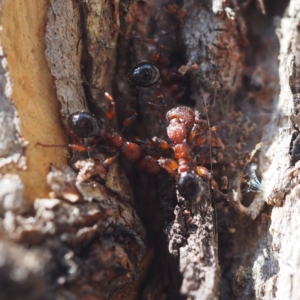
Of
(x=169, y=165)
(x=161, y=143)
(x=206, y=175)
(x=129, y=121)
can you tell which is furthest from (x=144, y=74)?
(x=206, y=175)

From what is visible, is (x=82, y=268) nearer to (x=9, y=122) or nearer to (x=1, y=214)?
(x=1, y=214)

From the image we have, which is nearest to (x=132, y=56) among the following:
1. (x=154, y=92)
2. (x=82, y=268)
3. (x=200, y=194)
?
(x=154, y=92)

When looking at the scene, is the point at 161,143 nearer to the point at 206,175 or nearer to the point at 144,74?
the point at 206,175

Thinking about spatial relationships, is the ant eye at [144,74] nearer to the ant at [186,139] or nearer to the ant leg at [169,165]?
the ant at [186,139]

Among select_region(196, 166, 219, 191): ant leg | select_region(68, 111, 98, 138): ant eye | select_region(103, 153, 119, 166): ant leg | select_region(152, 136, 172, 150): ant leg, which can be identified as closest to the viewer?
select_region(68, 111, 98, 138): ant eye

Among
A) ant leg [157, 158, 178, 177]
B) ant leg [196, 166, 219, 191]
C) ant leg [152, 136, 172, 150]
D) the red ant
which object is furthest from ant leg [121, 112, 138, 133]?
ant leg [196, 166, 219, 191]

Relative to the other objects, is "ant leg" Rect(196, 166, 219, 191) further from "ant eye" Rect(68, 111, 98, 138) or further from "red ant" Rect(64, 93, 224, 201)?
"ant eye" Rect(68, 111, 98, 138)
